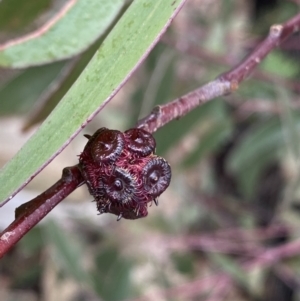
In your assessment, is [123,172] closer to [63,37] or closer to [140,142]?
[140,142]

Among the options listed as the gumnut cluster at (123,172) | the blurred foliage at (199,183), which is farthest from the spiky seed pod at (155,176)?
the blurred foliage at (199,183)

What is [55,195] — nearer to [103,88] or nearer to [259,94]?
[103,88]

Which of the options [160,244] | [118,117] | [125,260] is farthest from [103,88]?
[118,117]

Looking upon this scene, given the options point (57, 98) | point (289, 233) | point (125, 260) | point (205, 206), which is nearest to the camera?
point (57, 98)

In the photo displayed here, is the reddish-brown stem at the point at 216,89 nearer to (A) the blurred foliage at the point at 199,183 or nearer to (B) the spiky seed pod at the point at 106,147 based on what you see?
→ (B) the spiky seed pod at the point at 106,147

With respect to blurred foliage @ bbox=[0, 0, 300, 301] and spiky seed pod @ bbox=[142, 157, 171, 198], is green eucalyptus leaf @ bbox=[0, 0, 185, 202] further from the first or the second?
blurred foliage @ bbox=[0, 0, 300, 301]

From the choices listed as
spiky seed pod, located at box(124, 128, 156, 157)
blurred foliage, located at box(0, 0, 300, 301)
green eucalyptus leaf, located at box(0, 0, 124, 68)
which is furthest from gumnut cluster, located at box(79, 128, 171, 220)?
blurred foliage, located at box(0, 0, 300, 301)
